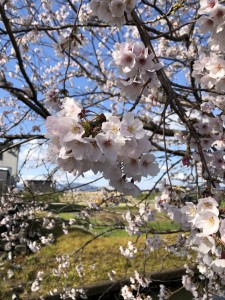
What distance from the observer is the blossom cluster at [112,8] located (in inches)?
59.6

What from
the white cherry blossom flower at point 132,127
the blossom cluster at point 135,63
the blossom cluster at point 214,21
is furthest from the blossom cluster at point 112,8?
the white cherry blossom flower at point 132,127

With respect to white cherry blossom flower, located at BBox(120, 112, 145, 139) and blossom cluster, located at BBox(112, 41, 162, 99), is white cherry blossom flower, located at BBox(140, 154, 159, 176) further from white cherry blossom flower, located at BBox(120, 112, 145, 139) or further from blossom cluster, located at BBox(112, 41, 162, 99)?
blossom cluster, located at BBox(112, 41, 162, 99)

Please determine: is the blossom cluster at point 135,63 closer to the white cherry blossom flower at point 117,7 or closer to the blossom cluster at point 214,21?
the white cherry blossom flower at point 117,7

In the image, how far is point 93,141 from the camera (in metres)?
1.11

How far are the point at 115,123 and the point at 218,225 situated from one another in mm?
505

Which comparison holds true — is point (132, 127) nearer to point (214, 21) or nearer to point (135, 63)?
point (135, 63)

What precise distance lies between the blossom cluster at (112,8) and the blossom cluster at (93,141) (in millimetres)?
569

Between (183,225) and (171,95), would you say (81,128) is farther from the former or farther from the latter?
(183,225)

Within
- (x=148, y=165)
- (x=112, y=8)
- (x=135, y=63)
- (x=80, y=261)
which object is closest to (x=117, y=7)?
(x=112, y=8)

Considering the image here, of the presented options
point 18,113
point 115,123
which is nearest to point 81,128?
point 115,123

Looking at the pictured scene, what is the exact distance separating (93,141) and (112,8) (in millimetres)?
714

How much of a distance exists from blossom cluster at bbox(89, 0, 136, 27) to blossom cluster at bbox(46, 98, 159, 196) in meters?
0.57

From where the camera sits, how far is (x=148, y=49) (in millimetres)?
1560

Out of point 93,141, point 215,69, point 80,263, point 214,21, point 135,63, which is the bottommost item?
point 93,141
